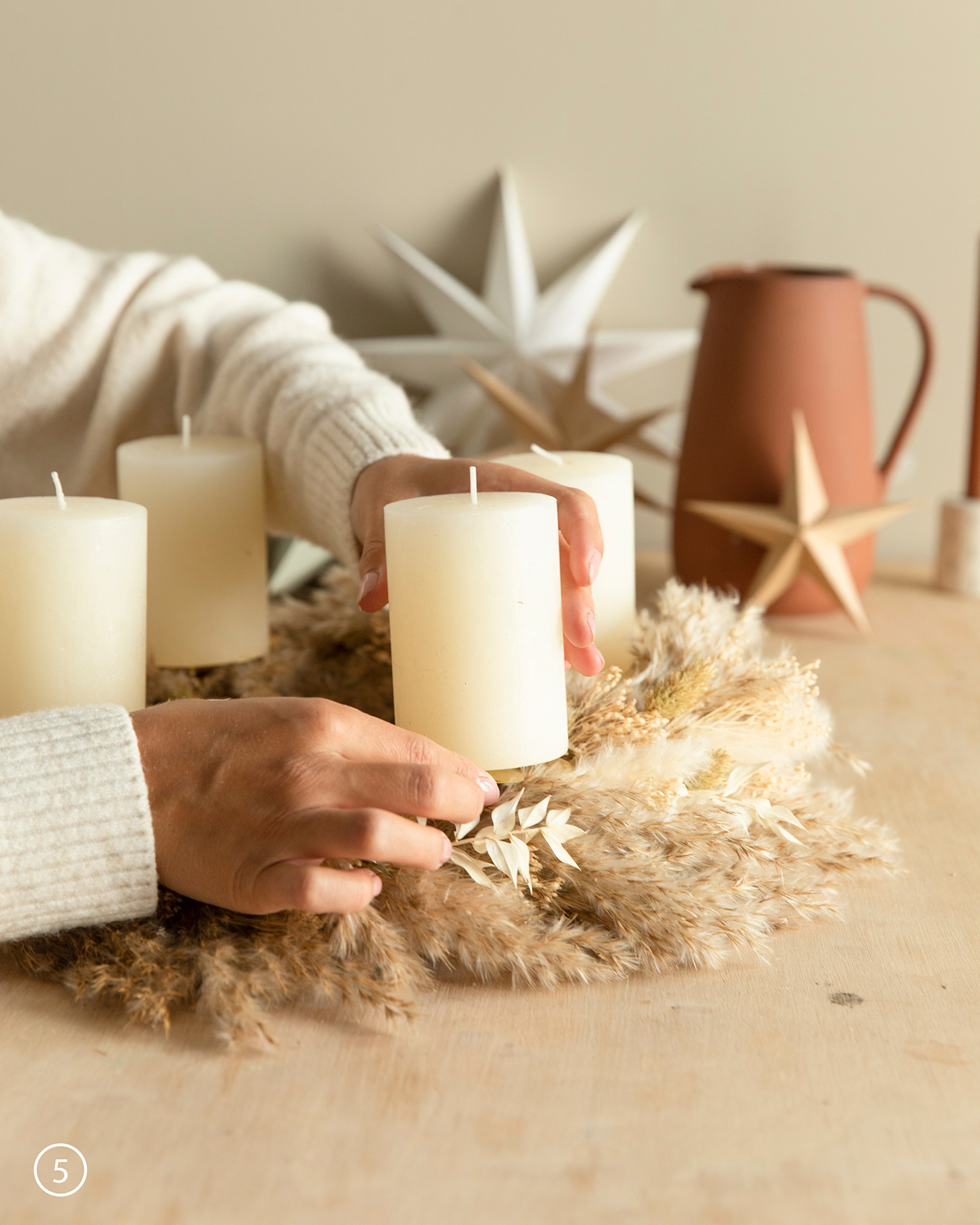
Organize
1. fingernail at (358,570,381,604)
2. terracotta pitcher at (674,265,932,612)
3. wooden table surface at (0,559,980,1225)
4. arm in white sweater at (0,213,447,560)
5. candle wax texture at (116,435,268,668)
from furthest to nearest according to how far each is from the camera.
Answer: terracotta pitcher at (674,265,932,612), arm in white sweater at (0,213,447,560), candle wax texture at (116,435,268,668), fingernail at (358,570,381,604), wooden table surface at (0,559,980,1225)

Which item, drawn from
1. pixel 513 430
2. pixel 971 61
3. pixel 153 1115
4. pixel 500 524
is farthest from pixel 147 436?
pixel 971 61

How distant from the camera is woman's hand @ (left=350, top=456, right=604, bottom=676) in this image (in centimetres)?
59

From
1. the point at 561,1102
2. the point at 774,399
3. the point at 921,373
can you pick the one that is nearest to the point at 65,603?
the point at 561,1102

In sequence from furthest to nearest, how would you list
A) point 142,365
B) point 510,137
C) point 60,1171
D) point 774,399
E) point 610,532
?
point 510,137 → point 774,399 → point 142,365 → point 610,532 → point 60,1171

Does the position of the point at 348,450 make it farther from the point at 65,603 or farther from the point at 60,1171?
the point at 60,1171

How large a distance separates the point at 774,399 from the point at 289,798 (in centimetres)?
78

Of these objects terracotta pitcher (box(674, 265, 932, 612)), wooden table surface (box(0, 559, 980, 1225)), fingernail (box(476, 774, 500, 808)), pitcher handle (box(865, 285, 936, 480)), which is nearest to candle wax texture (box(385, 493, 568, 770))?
fingernail (box(476, 774, 500, 808))

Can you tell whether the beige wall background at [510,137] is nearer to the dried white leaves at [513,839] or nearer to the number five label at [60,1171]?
the dried white leaves at [513,839]

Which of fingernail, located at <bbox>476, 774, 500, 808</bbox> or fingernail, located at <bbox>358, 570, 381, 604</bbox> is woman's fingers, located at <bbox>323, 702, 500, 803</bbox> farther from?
fingernail, located at <bbox>358, 570, 381, 604</bbox>

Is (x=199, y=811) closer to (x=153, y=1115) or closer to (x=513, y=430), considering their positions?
(x=153, y=1115)

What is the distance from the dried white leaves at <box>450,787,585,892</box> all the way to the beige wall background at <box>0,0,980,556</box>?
927mm

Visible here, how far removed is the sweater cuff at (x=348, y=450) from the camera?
2.50ft

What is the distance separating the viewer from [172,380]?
96cm

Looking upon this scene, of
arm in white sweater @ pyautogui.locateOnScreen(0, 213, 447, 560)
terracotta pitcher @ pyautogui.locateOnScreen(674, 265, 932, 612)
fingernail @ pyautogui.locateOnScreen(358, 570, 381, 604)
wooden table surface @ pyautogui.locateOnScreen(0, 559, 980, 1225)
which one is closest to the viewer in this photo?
wooden table surface @ pyautogui.locateOnScreen(0, 559, 980, 1225)
